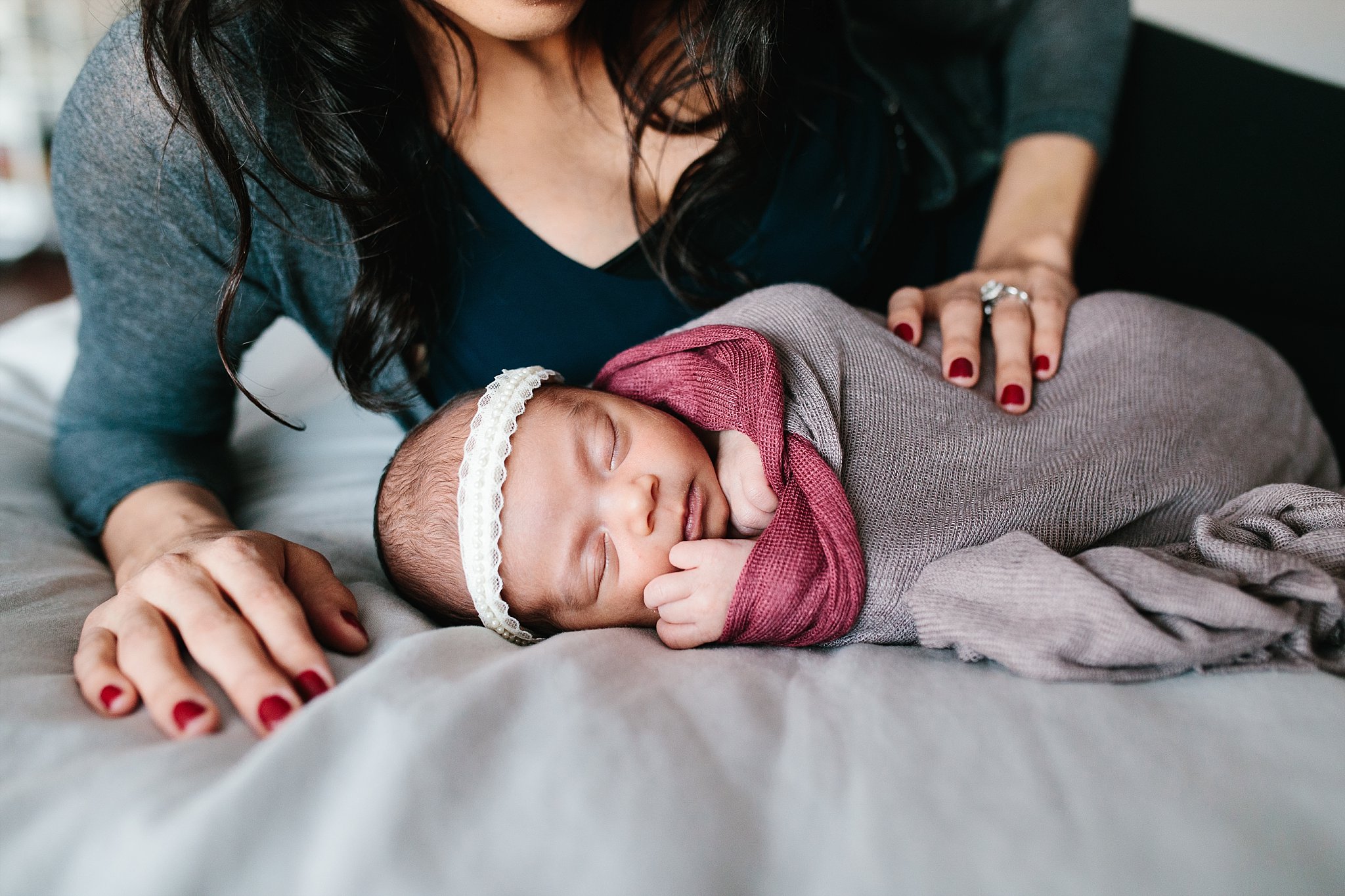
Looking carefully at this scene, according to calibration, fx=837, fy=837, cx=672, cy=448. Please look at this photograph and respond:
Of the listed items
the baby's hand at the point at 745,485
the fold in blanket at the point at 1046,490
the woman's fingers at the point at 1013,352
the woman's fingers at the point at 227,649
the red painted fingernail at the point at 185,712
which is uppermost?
the woman's fingers at the point at 1013,352

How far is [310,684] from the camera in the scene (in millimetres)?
690

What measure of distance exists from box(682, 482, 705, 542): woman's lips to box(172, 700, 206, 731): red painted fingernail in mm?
499

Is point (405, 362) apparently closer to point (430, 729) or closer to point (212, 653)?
point (212, 653)

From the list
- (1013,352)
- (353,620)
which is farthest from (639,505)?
(1013,352)

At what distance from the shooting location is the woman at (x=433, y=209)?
3.12 feet

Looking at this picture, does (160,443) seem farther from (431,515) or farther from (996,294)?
(996,294)

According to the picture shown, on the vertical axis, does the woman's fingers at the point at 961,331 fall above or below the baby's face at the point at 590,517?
above

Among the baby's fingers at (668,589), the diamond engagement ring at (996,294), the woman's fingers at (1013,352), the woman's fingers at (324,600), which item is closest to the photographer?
the woman's fingers at (324,600)

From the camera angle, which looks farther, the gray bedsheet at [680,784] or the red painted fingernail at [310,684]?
the red painted fingernail at [310,684]

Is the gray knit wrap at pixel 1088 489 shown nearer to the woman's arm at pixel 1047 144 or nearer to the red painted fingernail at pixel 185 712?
the woman's arm at pixel 1047 144

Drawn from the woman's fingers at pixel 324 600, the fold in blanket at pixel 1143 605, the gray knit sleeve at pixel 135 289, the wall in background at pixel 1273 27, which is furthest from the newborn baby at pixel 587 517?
the wall in background at pixel 1273 27

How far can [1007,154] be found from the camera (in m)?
1.47

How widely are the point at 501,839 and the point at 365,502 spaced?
2.58ft

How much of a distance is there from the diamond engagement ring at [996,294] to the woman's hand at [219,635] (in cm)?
91
